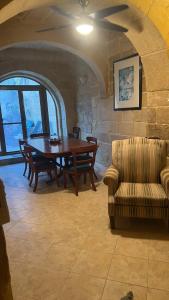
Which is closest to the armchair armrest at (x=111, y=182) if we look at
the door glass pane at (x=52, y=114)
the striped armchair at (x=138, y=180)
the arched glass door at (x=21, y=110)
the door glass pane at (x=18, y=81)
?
the striped armchair at (x=138, y=180)

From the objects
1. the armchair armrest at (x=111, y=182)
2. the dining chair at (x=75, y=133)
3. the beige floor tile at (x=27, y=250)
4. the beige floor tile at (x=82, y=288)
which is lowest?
the beige floor tile at (x=82, y=288)

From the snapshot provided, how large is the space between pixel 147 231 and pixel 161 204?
1.32 feet

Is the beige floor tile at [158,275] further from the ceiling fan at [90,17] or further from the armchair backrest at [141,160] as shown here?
the ceiling fan at [90,17]

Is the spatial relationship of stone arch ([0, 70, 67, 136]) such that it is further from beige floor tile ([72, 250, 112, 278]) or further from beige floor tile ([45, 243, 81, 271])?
beige floor tile ([72, 250, 112, 278])

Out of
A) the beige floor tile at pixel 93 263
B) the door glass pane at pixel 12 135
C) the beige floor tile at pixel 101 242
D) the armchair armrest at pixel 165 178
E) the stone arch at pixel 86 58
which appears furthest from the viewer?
the door glass pane at pixel 12 135

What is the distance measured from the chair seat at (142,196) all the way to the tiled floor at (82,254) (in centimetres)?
38

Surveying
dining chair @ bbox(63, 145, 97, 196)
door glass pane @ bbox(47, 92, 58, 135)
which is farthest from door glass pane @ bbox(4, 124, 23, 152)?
dining chair @ bbox(63, 145, 97, 196)

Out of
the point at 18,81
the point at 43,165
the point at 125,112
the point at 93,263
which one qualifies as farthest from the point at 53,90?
the point at 93,263

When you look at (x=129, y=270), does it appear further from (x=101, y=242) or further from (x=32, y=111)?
(x=32, y=111)

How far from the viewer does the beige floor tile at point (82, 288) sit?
1.62 metres

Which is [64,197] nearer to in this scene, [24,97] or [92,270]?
[92,270]

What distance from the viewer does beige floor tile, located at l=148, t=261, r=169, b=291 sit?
168 centimetres

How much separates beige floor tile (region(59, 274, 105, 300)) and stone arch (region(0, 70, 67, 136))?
4.86m

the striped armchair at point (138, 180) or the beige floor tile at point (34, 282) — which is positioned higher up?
the striped armchair at point (138, 180)
